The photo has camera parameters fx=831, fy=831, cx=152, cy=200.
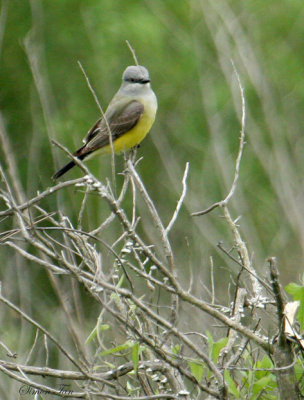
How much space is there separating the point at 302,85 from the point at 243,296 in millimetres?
10735

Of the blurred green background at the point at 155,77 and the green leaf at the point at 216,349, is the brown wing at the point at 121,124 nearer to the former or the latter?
the green leaf at the point at 216,349

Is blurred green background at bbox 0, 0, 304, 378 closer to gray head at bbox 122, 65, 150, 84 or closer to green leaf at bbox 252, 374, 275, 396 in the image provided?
gray head at bbox 122, 65, 150, 84

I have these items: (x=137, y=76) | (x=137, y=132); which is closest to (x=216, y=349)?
(x=137, y=132)

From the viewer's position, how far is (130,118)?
7.05 metres

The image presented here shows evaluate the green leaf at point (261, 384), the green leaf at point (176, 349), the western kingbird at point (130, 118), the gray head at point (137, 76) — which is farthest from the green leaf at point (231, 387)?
the gray head at point (137, 76)

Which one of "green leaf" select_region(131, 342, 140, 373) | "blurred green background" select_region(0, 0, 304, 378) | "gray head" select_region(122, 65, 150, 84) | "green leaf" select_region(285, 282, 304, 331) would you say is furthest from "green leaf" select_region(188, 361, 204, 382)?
"blurred green background" select_region(0, 0, 304, 378)

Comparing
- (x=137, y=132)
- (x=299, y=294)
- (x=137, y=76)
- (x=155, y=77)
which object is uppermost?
(x=137, y=76)

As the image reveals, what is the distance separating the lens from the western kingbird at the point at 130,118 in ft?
23.2

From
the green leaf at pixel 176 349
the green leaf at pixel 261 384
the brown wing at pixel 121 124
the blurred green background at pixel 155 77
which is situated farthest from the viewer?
the blurred green background at pixel 155 77

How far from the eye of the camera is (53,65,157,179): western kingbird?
7.06 m

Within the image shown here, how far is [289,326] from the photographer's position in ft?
8.42

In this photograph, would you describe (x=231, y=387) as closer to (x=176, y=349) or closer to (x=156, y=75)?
(x=176, y=349)

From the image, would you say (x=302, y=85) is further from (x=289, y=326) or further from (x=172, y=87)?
(x=289, y=326)

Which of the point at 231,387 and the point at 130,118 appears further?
the point at 130,118
